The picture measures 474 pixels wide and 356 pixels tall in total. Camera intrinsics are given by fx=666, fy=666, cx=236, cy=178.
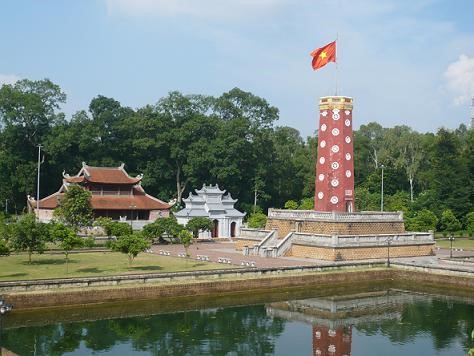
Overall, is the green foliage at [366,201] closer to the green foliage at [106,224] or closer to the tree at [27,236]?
the green foliage at [106,224]

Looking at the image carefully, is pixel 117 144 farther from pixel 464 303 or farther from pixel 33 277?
pixel 464 303

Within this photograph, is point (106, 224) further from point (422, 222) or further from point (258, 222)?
point (422, 222)

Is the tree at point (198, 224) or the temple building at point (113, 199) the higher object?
the temple building at point (113, 199)

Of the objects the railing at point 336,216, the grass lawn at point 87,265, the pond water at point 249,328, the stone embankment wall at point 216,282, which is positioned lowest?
the pond water at point 249,328

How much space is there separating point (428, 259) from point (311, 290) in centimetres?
1109

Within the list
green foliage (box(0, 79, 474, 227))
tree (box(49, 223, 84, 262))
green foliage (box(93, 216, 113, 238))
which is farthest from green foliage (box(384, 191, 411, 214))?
tree (box(49, 223, 84, 262))

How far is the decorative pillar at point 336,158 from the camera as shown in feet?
151

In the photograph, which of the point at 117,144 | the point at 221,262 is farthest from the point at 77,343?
the point at 117,144

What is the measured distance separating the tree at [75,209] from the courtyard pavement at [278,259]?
6450mm

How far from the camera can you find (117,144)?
73875 mm

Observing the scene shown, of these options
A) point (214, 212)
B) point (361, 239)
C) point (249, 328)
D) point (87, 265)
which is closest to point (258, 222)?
point (214, 212)

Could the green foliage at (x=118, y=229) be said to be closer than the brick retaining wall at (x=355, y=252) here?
No

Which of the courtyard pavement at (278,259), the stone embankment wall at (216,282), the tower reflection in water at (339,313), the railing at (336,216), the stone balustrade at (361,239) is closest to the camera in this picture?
the tower reflection in water at (339,313)

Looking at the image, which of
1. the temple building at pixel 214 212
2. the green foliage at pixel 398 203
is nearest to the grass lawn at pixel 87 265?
the temple building at pixel 214 212
